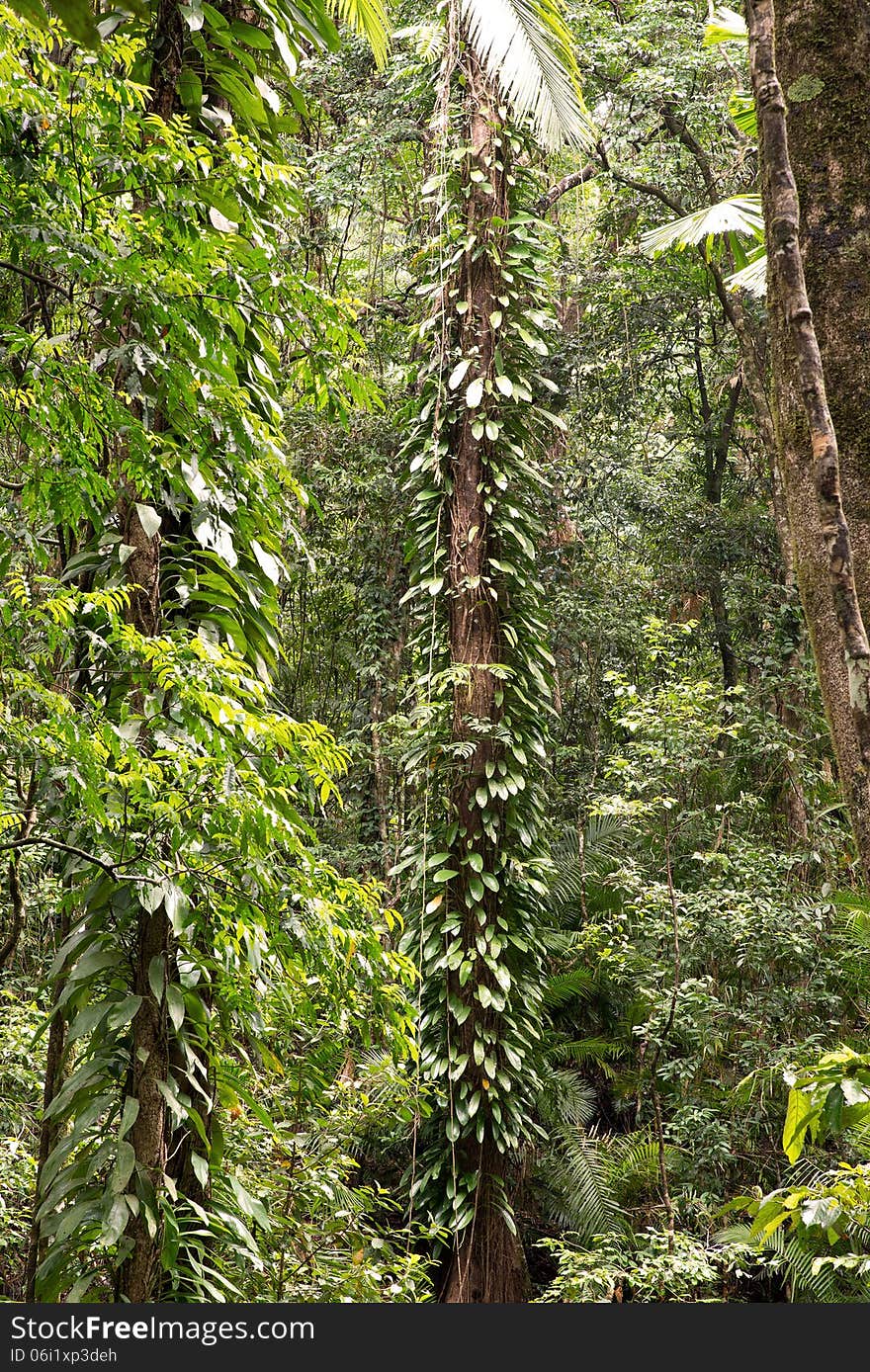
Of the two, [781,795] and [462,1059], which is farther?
[781,795]

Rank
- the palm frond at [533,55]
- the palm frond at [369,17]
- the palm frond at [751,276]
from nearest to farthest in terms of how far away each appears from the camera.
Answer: the palm frond at [369,17], the palm frond at [533,55], the palm frond at [751,276]

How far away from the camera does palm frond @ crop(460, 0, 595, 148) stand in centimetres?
489

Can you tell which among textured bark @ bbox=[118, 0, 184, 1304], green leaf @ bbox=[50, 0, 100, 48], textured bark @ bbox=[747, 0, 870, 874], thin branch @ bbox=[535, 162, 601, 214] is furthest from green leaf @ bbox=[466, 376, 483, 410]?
green leaf @ bbox=[50, 0, 100, 48]

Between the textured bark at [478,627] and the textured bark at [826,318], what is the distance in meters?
3.66

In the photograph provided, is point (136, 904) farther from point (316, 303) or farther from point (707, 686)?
point (707, 686)

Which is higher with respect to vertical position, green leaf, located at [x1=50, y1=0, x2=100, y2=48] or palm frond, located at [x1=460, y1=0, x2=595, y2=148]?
palm frond, located at [x1=460, y1=0, x2=595, y2=148]

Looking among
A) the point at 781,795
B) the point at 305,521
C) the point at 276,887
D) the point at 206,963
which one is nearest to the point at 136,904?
the point at 206,963

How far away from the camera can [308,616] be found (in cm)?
899

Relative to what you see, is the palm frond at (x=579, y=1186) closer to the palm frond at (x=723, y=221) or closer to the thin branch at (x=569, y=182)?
the palm frond at (x=723, y=221)

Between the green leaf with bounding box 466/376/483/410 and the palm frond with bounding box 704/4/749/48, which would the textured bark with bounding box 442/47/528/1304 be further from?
the palm frond with bounding box 704/4/749/48

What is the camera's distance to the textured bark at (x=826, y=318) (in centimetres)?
158

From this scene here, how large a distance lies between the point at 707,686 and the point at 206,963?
Answer: 4208 millimetres

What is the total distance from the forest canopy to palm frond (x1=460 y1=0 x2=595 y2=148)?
2cm

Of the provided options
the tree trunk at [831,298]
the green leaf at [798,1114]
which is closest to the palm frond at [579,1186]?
the green leaf at [798,1114]
